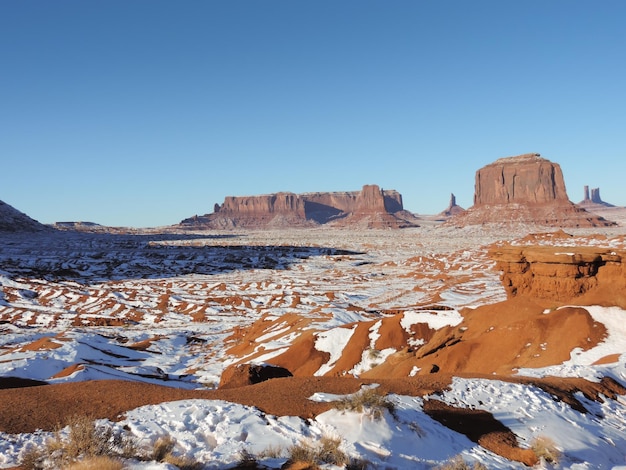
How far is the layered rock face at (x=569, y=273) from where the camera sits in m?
16.7

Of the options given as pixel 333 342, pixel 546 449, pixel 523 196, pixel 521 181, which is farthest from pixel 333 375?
pixel 521 181

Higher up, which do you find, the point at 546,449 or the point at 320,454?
the point at 320,454

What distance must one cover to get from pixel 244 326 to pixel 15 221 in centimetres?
12536

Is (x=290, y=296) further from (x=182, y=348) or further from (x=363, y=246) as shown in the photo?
(x=363, y=246)

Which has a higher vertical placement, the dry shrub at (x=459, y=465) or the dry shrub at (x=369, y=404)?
the dry shrub at (x=369, y=404)

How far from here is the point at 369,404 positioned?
6914mm

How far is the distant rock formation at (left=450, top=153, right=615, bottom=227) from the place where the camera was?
428 ft

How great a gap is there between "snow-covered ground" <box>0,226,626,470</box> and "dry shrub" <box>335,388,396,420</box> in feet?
0.45

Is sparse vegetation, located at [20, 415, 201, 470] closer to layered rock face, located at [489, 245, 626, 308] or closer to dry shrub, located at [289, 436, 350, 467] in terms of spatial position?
dry shrub, located at [289, 436, 350, 467]

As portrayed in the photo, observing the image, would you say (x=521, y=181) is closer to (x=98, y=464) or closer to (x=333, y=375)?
(x=333, y=375)

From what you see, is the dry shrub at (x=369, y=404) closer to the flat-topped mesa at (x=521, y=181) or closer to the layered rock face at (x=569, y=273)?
the layered rock face at (x=569, y=273)

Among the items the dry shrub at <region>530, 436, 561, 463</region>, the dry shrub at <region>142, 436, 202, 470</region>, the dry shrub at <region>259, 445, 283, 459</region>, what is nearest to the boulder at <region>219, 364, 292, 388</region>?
the dry shrub at <region>142, 436, 202, 470</region>

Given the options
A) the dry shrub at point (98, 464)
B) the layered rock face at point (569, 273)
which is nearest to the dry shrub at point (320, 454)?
the dry shrub at point (98, 464)

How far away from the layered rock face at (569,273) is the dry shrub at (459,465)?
538 inches
